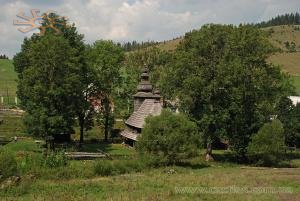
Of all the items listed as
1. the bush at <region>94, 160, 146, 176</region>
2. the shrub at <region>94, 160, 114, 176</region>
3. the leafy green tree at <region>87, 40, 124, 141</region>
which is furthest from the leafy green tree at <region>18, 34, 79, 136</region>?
the shrub at <region>94, 160, 114, 176</region>

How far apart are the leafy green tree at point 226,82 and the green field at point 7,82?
67070 mm

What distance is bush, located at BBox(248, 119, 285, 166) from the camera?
135 feet

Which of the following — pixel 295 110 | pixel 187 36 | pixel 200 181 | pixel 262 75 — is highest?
pixel 187 36

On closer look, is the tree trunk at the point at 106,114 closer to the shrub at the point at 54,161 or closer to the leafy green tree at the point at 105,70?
the leafy green tree at the point at 105,70

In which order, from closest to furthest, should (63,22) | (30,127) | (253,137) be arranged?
(253,137), (30,127), (63,22)

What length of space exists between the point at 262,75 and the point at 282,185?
66.1 feet

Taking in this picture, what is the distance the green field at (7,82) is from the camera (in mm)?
107750

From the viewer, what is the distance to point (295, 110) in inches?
2355

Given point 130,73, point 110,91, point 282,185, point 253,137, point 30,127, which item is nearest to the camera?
point 282,185

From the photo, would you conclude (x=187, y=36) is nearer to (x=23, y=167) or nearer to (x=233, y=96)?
(x=233, y=96)

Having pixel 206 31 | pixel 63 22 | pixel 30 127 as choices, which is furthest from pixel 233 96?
pixel 63 22

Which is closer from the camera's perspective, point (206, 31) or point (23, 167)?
point (23, 167)

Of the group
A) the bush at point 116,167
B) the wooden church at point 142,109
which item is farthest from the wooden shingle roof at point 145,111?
the bush at point 116,167

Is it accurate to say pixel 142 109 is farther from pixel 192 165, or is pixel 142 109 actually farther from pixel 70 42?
pixel 192 165
